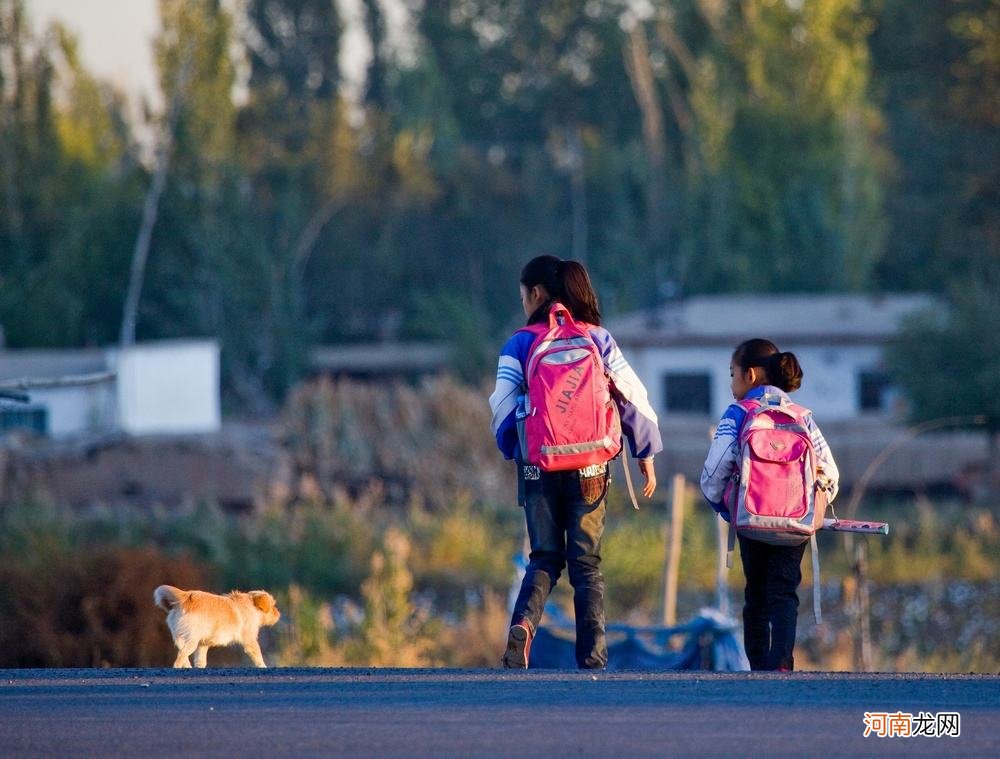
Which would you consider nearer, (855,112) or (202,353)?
(202,353)

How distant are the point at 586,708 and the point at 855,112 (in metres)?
40.4

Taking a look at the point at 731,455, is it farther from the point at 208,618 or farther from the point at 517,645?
the point at 208,618

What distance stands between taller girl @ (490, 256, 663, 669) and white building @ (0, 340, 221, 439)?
2324cm

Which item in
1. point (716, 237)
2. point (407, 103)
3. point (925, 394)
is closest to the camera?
point (925, 394)

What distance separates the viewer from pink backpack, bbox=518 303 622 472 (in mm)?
7348

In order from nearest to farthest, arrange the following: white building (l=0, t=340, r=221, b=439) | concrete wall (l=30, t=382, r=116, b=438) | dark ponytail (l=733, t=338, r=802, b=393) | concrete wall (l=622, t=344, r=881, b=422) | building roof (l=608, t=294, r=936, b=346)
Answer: dark ponytail (l=733, t=338, r=802, b=393) → concrete wall (l=30, t=382, r=116, b=438) → white building (l=0, t=340, r=221, b=439) → building roof (l=608, t=294, r=936, b=346) → concrete wall (l=622, t=344, r=881, b=422)

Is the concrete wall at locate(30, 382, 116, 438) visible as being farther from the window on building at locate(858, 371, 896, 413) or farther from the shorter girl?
the shorter girl

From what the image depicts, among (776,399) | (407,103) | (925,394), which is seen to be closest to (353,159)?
(407,103)

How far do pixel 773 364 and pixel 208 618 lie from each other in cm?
293

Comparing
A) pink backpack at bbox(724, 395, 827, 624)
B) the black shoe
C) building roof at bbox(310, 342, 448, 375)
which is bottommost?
the black shoe

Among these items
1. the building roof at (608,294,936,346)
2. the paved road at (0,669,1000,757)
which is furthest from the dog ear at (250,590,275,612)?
the building roof at (608,294,936,346)

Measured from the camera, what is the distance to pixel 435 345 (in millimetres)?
48250

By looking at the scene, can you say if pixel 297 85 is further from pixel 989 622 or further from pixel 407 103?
pixel 989 622

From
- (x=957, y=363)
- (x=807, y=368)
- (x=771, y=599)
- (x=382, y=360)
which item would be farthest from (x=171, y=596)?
(x=382, y=360)
